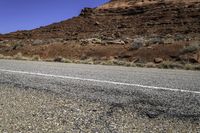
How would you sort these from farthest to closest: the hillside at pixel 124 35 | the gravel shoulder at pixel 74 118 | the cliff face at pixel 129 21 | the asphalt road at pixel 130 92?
the cliff face at pixel 129 21
the hillside at pixel 124 35
the asphalt road at pixel 130 92
the gravel shoulder at pixel 74 118

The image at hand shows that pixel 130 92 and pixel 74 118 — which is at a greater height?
pixel 130 92

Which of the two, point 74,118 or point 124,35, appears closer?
point 74,118

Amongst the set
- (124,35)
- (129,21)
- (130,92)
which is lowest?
(130,92)

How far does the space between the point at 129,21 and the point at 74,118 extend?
3883 cm

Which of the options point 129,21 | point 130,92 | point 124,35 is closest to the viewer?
point 130,92

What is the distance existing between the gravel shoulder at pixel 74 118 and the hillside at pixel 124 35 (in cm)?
1370

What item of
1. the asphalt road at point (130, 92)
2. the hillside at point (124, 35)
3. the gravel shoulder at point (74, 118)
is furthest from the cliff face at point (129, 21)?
the gravel shoulder at point (74, 118)

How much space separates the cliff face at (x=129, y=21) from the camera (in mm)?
37688

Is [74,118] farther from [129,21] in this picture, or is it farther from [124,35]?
[129,21]

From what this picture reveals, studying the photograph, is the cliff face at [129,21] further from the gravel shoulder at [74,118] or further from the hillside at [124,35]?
the gravel shoulder at [74,118]

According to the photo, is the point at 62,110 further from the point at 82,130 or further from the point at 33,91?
the point at 33,91

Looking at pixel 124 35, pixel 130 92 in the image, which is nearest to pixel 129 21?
pixel 124 35

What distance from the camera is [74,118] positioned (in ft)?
16.7

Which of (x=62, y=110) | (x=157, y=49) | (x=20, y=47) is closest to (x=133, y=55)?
(x=157, y=49)
